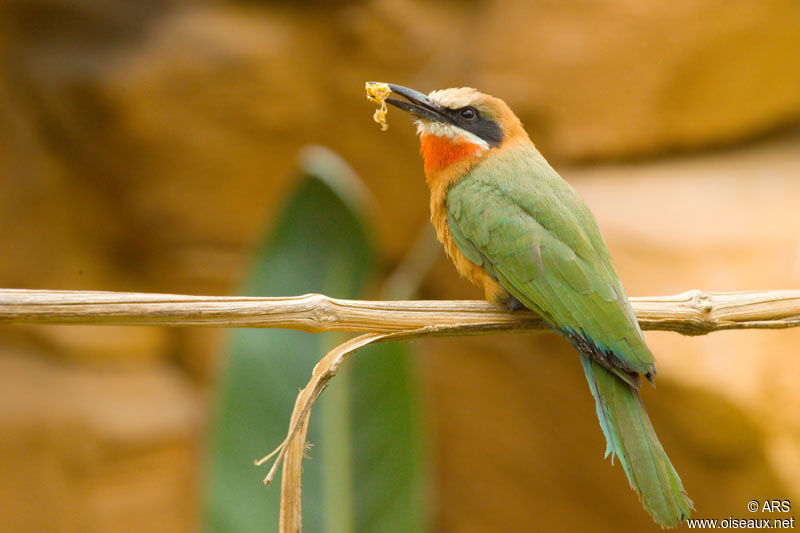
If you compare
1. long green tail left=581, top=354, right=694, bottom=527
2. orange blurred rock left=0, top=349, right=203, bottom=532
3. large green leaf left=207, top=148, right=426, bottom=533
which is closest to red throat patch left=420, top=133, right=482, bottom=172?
large green leaf left=207, top=148, right=426, bottom=533

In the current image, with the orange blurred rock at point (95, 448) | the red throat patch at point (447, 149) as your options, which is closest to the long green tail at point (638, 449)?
the red throat patch at point (447, 149)

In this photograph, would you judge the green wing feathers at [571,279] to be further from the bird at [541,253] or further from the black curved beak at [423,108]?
the black curved beak at [423,108]

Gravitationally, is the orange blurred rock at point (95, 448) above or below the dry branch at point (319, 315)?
below

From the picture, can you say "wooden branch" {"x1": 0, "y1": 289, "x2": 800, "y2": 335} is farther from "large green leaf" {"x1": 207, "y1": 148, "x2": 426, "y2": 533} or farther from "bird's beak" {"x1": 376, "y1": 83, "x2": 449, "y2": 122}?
"large green leaf" {"x1": 207, "y1": 148, "x2": 426, "y2": 533}

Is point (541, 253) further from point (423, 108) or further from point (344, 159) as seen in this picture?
point (344, 159)

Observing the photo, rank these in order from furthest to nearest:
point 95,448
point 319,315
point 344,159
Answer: point 344,159
point 95,448
point 319,315

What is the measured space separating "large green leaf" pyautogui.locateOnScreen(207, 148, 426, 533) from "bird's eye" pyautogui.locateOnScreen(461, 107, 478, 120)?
523 mm

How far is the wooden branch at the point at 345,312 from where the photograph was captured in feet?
4.27

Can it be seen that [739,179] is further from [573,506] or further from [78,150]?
[78,150]

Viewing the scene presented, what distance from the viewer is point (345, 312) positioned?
152 centimetres

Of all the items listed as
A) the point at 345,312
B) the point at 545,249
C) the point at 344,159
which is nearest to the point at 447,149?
the point at 545,249

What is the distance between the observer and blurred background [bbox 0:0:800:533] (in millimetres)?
3947

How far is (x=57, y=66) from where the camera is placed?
13.7ft

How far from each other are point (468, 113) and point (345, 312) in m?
0.94
